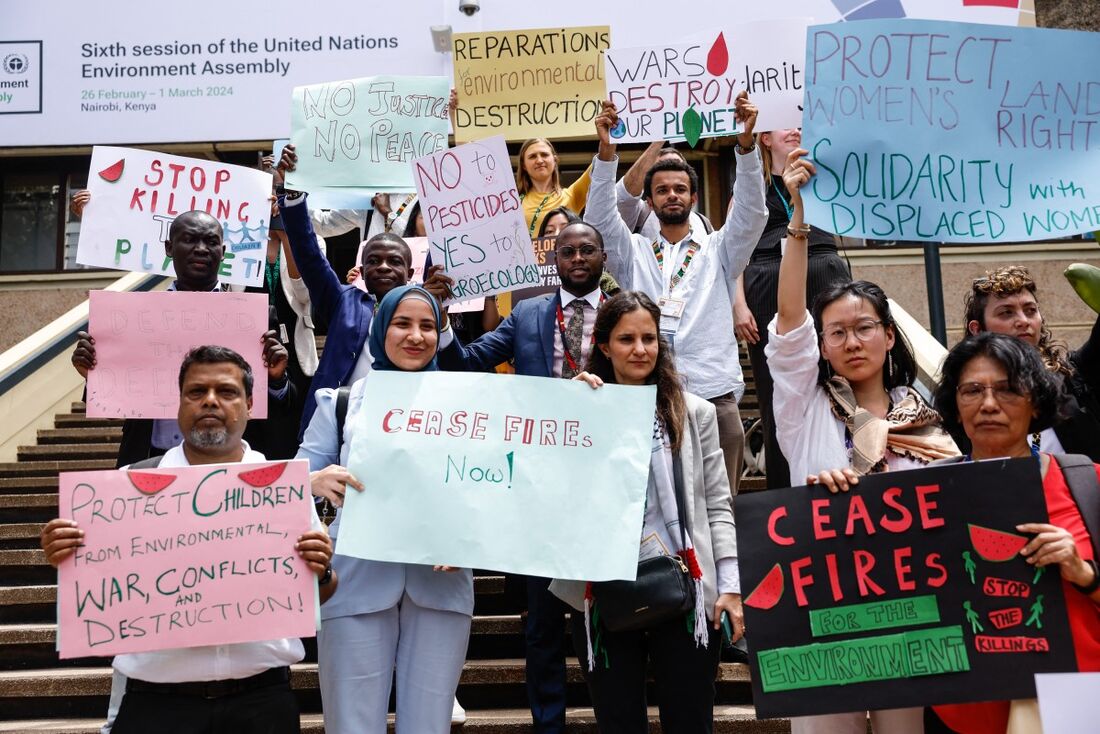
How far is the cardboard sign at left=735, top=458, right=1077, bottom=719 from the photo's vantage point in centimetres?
288

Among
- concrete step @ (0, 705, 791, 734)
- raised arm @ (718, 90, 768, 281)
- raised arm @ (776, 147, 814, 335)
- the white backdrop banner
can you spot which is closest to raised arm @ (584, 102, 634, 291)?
raised arm @ (718, 90, 768, 281)

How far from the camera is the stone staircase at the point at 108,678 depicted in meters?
4.63

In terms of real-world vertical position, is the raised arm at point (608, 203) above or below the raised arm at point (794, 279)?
above

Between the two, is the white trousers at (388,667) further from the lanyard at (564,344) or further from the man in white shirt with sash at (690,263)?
the man in white shirt with sash at (690,263)

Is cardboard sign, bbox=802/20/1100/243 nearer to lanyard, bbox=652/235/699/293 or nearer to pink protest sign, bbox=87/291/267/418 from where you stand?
lanyard, bbox=652/235/699/293

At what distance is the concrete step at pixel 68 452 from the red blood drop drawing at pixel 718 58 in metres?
4.62

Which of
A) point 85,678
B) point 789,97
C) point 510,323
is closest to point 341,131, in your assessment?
point 510,323

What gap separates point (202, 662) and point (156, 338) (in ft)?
5.68

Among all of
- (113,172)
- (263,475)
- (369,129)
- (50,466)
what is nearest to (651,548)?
(263,475)

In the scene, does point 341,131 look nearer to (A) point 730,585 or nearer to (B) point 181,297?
(B) point 181,297

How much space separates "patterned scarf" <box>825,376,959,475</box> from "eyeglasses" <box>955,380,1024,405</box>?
1.14 feet

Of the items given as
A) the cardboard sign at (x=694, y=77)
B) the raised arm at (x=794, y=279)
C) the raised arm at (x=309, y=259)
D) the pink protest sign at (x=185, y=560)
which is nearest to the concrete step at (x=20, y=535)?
the raised arm at (x=309, y=259)

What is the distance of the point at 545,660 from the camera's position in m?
4.49

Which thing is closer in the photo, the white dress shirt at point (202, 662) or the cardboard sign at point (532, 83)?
the white dress shirt at point (202, 662)
